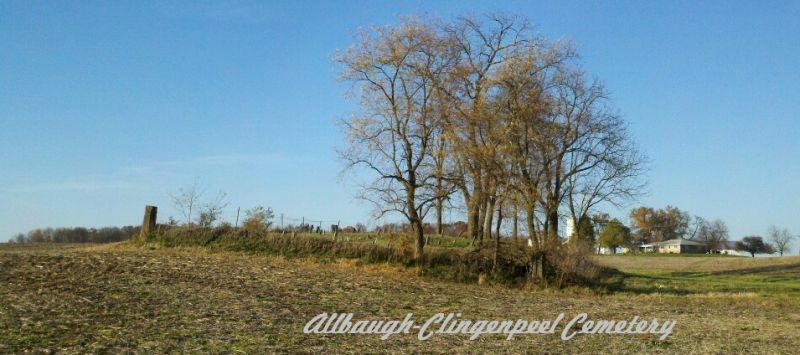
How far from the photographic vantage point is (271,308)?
15906 millimetres

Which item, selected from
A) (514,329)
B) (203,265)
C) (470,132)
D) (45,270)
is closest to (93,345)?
(514,329)

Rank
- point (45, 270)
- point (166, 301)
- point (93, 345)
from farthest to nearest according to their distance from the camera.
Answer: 1. point (45, 270)
2. point (166, 301)
3. point (93, 345)

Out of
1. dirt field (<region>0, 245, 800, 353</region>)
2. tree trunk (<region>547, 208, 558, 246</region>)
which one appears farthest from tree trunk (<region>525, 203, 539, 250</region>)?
dirt field (<region>0, 245, 800, 353</region>)

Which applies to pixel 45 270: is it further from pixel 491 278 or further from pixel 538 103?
pixel 538 103

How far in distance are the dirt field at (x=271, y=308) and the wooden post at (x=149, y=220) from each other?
3.74 m

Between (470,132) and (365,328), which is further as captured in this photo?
(470,132)

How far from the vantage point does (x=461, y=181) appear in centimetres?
2969

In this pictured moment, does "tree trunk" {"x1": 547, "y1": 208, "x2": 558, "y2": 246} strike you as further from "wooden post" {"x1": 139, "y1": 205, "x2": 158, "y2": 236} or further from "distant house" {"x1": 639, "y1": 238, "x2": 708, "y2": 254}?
"distant house" {"x1": 639, "y1": 238, "x2": 708, "y2": 254}

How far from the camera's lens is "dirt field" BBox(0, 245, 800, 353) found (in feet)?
39.4

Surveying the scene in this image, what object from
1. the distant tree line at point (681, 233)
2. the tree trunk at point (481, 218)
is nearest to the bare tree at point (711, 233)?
the distant tree line at point (681, 233)

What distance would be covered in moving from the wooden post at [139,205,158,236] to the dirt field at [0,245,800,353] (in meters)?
3.74

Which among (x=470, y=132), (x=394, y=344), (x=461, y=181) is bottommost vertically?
(x=394, y=344)

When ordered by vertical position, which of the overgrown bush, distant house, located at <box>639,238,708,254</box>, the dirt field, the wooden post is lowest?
the dirt field

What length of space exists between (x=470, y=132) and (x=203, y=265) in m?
13.0
